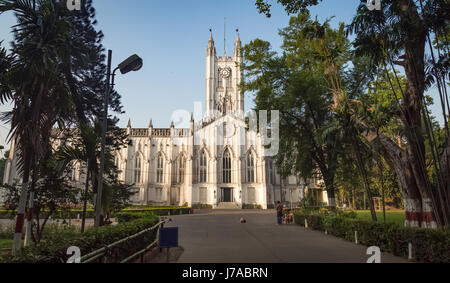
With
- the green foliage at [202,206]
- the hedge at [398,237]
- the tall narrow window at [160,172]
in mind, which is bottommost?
the green foliage at [202,206]

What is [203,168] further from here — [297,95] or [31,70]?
[31,70]

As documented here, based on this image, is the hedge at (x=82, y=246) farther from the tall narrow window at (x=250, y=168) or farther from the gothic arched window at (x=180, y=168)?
the gothic arched window at (x=180, y=168)

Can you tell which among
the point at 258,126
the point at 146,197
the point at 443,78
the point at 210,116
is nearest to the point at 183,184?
the point at 146,197

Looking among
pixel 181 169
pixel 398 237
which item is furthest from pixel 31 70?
pixel 181 169

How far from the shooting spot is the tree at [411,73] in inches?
301

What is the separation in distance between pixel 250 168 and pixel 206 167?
300 inches

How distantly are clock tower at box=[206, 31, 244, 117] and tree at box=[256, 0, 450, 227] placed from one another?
4032 centimetres

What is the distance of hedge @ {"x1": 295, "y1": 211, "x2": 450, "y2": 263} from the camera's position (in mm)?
6562

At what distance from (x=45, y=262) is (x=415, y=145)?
11.5 meters

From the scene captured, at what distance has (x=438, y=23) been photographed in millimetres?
7523

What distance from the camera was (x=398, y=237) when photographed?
8.04m

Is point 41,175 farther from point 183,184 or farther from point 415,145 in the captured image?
point 183,184

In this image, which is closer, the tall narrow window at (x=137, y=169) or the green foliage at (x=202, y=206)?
the green foliage at (x=202, y=206)

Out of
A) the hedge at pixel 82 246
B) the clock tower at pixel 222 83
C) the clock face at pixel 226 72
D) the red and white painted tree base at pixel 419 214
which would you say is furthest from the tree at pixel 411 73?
the clock face at pixel 226 72
